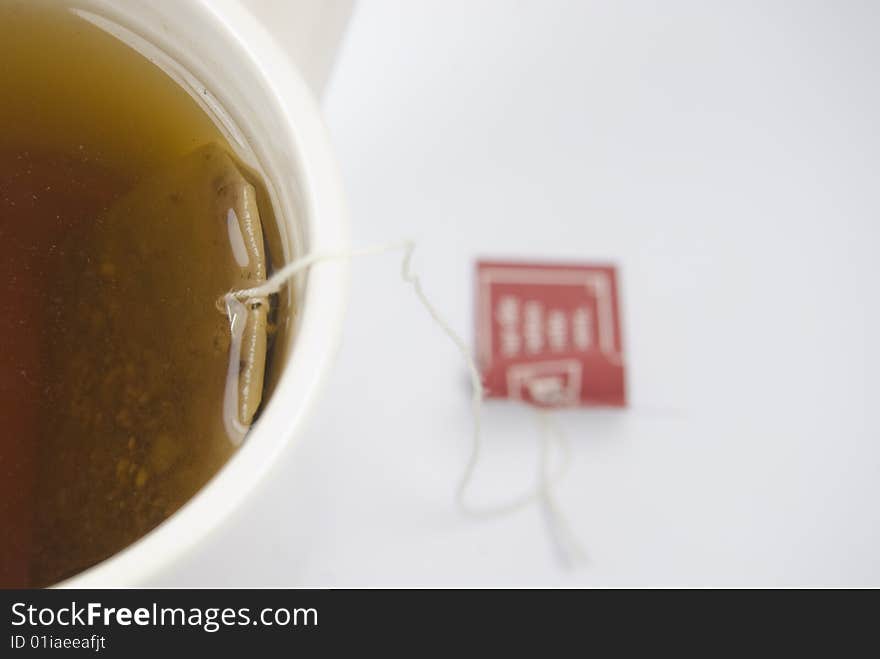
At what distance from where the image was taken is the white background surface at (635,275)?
650 millimetres

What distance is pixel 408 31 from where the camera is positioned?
28.5 inches

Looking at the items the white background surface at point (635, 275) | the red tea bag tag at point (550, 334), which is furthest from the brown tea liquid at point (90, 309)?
the red tea bag tag at point (550, 334)

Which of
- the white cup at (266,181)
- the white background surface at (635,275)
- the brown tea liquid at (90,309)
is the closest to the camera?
the white cup at (266,181)

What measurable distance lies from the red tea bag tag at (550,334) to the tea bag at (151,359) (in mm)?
317

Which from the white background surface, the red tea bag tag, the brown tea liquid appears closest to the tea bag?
the brown tea liquid

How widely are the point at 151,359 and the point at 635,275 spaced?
45 cm

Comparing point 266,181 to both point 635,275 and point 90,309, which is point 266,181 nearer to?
point 90,309

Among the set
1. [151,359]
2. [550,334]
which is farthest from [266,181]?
[550,334]

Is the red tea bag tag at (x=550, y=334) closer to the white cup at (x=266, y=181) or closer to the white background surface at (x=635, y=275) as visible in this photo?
the white background surface at (x=635, y=275)

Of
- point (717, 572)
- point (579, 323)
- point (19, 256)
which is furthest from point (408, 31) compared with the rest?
point (717, 572)

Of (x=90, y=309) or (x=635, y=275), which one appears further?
(x=635, y=275)

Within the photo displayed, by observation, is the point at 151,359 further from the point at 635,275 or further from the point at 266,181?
the point at 635,275

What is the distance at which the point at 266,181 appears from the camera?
0.39 metres

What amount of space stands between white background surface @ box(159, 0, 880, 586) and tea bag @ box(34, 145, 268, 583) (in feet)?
0.70
